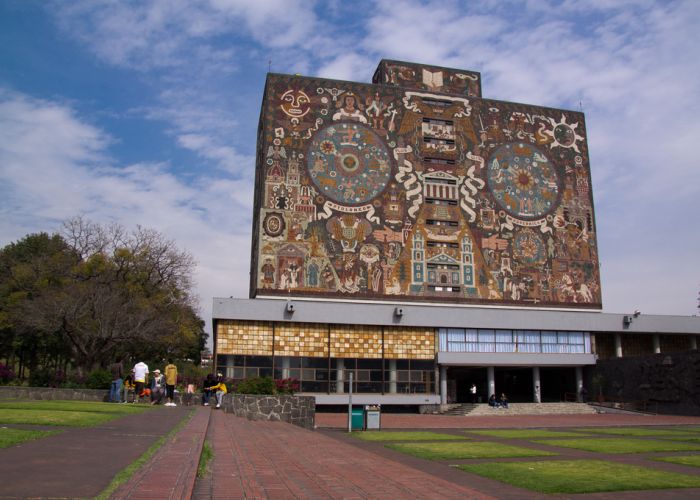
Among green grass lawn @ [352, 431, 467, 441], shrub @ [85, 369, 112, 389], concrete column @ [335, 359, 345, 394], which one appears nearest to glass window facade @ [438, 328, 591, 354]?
concrete column @ [335, 359, 345, 394]

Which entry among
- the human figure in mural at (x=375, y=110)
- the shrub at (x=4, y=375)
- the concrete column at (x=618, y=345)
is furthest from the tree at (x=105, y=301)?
the concrete column at (x=618, y=345)

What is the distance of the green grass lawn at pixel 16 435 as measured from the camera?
862 centimetres

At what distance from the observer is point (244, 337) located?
3659cm

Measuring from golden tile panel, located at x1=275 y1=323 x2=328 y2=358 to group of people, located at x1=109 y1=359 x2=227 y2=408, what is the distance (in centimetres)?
1098

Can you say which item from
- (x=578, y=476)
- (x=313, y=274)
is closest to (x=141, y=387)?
(x=313, y=274)

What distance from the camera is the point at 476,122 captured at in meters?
45.7

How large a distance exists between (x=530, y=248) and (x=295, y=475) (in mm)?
37646

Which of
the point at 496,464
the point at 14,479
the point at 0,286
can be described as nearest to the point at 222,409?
the point at 496,464

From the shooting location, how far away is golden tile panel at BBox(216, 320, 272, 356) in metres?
36.1

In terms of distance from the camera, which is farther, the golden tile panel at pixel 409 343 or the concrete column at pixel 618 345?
the concrete column at pixel 618 345

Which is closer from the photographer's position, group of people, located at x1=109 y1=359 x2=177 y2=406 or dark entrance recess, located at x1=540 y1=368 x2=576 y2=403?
group of people, located at x1=109 y1=359 x2=177 y2=406

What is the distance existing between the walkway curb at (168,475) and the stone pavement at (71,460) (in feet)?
0.91

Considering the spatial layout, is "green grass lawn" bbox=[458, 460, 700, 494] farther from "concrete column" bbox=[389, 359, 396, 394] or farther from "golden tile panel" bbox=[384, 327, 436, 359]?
"golden tile panel" bbox=[384, 327, 436, 359]

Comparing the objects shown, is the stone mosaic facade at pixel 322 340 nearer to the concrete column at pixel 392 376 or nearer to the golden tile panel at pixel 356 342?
the golden tile panel at pixel 356 342
